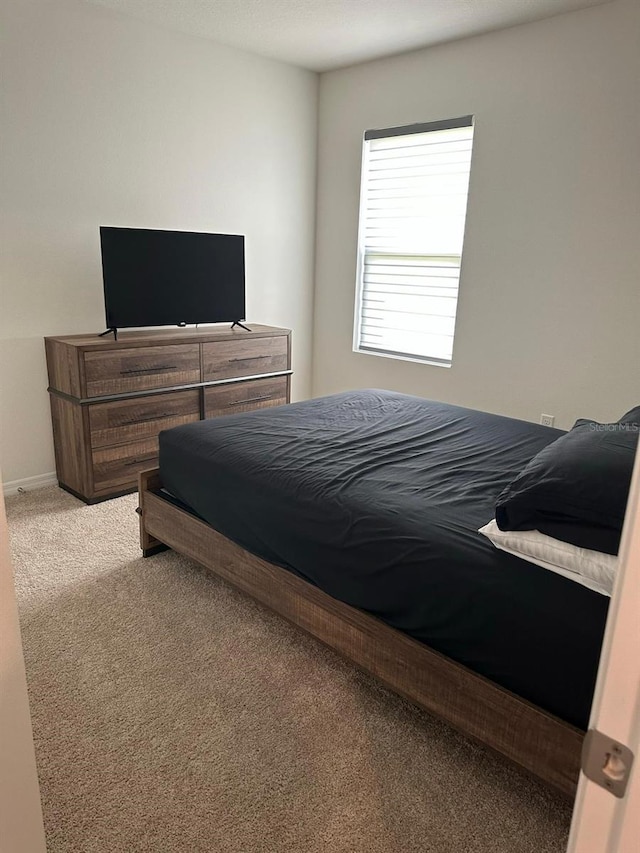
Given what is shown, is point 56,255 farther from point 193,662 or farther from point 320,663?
point 320,663

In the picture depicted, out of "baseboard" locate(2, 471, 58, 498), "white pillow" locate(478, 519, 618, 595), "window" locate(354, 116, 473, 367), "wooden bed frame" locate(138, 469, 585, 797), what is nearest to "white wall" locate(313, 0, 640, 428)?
"window" locate(354, 116, 473, 367)

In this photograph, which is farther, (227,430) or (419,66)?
(419,66)

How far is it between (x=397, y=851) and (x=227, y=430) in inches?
65.5

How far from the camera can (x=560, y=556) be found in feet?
4.97

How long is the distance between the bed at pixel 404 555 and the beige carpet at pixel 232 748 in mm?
160

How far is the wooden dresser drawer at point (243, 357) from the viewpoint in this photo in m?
3.85

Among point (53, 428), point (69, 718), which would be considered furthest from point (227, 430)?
point (53, 428)

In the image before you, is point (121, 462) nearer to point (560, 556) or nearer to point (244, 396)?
point (244, 396)

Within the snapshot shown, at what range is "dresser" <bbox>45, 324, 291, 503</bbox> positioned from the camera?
3326 millimetres

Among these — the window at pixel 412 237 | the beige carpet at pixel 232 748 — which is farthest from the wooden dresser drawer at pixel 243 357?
the beige carpet at pixel 232 748

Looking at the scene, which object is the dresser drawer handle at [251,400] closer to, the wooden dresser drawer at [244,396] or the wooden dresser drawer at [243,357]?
the wooden dresser drawer at [244,396]

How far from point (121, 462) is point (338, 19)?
2.91 m

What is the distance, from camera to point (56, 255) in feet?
11.4

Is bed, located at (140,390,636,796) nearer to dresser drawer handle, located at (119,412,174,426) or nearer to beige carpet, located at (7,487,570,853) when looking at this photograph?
beige carpet, located at (7,487,570,853)
